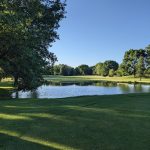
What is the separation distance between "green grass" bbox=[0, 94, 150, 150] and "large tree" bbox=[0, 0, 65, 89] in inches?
432

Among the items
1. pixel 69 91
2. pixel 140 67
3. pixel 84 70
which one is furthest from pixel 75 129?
pixel 84 70

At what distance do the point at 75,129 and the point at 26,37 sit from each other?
1548 cm

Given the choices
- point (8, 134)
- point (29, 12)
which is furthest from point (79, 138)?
point (29, 12)

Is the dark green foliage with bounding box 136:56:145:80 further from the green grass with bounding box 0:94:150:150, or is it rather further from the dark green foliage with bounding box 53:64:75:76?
the green grass with bounding box 0:94:150:150

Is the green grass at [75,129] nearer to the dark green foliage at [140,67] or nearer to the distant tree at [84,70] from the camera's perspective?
the dark green foliage at [140,67]

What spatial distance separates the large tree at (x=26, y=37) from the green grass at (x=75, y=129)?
36.0ft

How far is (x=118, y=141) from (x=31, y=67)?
58.3 ft

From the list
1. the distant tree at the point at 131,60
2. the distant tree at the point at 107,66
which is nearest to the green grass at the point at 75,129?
the distant tree at the point at 131,60

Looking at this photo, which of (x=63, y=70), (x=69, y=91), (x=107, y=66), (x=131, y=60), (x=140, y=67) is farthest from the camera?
(x=63, y=70)

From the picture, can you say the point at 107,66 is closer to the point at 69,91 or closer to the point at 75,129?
the point at 69,91

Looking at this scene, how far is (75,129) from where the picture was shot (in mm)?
9117

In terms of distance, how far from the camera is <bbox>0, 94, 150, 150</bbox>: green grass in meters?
7.80

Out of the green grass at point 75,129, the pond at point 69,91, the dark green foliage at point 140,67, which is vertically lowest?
the pond at point 69,91

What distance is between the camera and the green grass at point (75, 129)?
7801 mm
